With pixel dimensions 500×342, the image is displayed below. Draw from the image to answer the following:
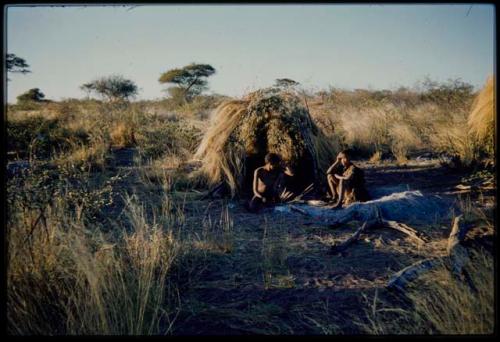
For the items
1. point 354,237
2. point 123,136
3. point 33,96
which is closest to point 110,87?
point 33,96

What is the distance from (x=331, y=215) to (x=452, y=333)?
3246mm

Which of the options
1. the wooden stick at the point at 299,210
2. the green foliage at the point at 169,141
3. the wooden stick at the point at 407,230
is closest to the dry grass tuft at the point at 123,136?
the green foliage at the point at 169,141

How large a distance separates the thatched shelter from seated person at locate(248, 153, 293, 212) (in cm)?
40

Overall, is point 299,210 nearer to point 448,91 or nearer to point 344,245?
point 344,245

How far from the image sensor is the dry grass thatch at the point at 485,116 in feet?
20.6

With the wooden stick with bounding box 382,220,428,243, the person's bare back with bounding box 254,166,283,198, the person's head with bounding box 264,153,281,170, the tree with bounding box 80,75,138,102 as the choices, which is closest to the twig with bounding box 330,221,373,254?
the wooden stick with bounding box 382,220,428,243

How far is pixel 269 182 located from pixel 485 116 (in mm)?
3659

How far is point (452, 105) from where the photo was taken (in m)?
13.8

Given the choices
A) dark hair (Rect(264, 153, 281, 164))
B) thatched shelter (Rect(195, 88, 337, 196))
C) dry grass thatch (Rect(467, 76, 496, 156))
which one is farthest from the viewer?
thatched shelter (Rect(195, 88, 337, 196))

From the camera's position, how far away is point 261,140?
293 inches

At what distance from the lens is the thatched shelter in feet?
23.4

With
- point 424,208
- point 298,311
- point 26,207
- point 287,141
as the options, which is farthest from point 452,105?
point 26,207

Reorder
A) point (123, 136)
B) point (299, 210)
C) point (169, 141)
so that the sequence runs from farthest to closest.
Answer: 1. point (123, 136)
2. point (169, 141)
3. point (299, 210)

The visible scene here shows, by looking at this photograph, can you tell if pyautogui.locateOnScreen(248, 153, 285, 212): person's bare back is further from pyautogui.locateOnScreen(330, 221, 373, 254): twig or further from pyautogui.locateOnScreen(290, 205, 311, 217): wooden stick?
pyautogui.locateOnScreen(330, 221, 373, 254): twig
